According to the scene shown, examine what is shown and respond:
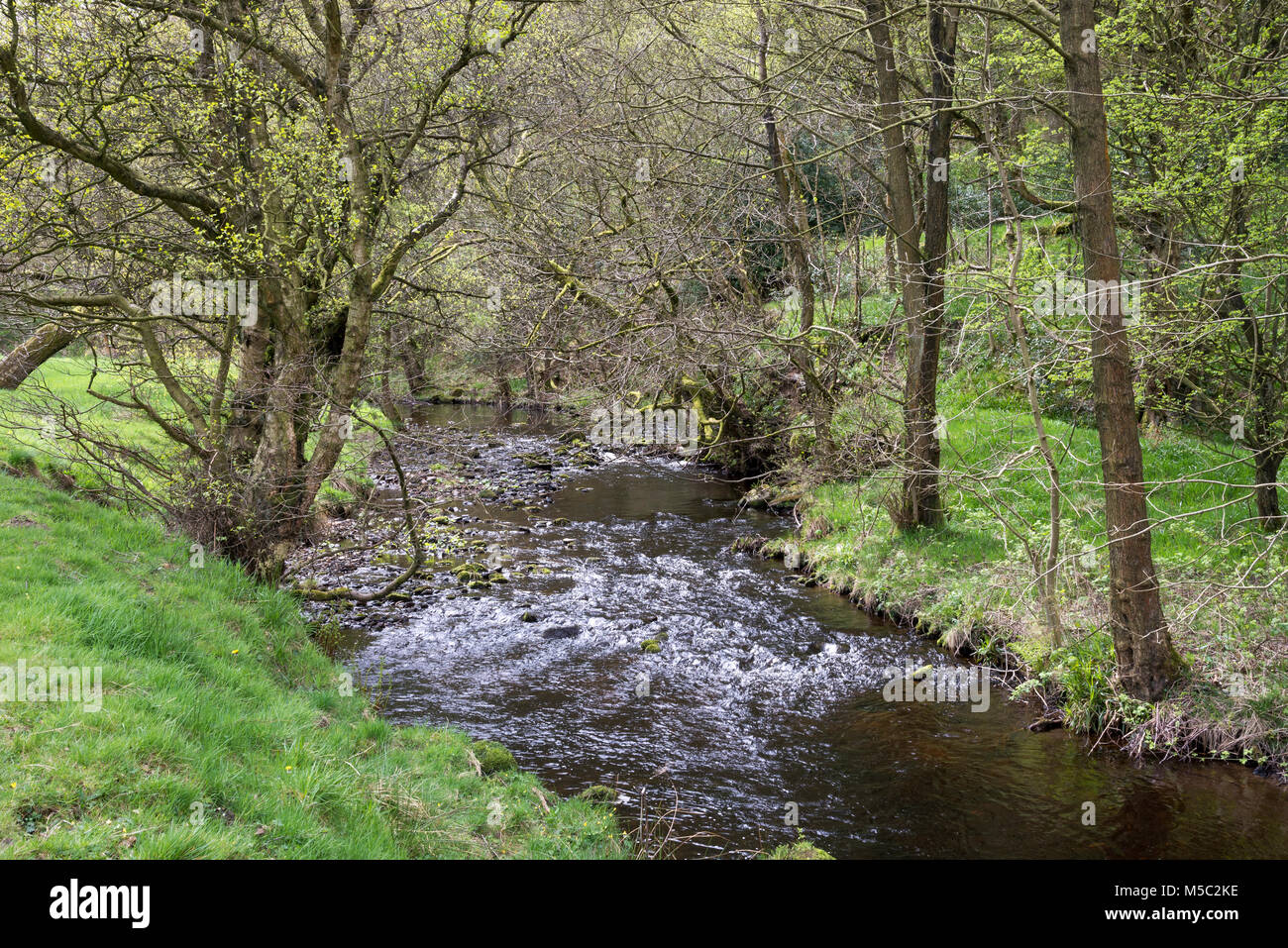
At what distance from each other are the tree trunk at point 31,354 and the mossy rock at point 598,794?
7867mm

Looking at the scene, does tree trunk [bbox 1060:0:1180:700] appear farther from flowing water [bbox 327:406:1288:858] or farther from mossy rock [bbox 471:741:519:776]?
mossy rock [bbox 471:741:519:776]

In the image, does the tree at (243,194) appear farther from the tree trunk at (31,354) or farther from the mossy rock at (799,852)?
the mossy rock at (799,852)

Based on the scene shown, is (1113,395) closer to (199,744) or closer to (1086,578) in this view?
(1086,578)

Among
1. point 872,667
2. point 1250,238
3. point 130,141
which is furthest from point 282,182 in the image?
point 1250,238

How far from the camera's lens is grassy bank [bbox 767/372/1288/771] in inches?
281

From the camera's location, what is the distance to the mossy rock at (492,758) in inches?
261

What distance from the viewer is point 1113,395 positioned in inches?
285

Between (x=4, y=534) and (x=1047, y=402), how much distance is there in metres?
15.1

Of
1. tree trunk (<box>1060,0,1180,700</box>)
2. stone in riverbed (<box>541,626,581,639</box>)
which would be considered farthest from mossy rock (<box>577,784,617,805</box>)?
tree trunk (<box>1060,0,1180,700</box>)

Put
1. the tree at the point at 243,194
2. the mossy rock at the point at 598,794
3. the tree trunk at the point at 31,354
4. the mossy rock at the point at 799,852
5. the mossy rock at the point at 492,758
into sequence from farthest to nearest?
the tree trunk at the point at 31,354, the tree at the point at 243,194, the mossy rock at the point at 492,758, the mossy rock at the point at 598,794, the mossy rock at the point at 799,852

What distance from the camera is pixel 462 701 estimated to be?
8.34 m

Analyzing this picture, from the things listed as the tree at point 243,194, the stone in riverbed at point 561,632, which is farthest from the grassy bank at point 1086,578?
the tree at point 243,194

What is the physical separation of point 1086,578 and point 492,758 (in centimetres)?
658
